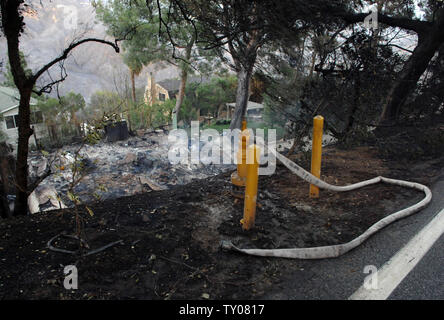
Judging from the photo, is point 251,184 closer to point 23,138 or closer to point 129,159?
point 23,138

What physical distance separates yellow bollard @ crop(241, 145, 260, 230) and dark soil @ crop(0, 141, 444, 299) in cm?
13

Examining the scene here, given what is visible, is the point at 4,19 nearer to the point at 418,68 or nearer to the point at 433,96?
the point at 418,68

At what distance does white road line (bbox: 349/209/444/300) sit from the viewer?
100 inches

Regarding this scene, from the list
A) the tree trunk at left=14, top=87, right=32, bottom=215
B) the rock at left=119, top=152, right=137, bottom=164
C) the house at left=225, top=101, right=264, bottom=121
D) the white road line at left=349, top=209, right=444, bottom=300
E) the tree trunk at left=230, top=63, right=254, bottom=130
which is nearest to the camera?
the white road line at left=349, top=209, right=444, bottom=300

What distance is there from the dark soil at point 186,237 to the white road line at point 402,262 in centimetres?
51

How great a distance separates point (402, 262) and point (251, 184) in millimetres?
Result: 1608

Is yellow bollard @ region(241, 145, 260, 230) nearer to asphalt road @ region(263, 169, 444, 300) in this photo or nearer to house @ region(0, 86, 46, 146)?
asphalt road @ region(263, 169, 444, 300)

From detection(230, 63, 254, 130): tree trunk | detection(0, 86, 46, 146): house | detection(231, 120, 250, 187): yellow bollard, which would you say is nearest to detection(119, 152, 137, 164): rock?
detection(230, 63, 254, 130): tree trunk

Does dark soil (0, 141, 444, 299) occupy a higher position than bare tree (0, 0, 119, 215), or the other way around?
bare tree (0, 0, 119, 215)

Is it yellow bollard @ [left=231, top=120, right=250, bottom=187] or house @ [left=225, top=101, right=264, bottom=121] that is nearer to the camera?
yellow bollard @ [left=231, top=120, right=250, bottom=187]

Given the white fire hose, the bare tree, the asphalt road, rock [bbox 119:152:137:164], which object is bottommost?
rock [bbox 119:152:137:164]

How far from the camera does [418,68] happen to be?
780 centimetres

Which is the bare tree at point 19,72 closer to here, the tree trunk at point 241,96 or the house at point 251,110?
the tree trunk at point 241,96
